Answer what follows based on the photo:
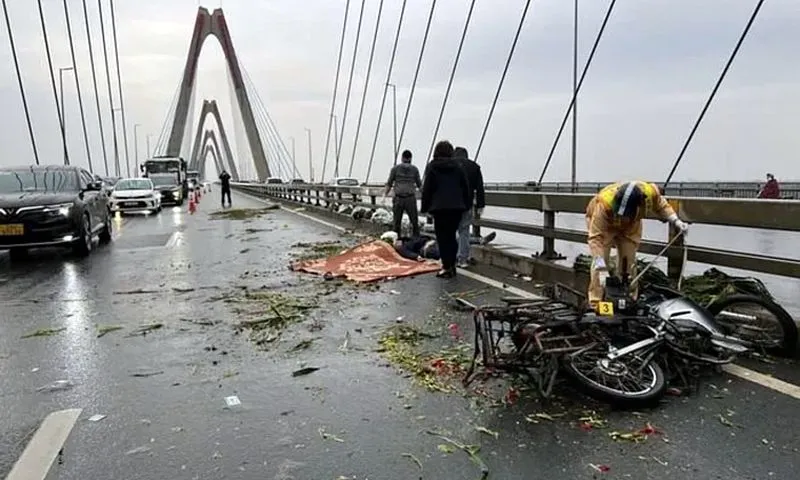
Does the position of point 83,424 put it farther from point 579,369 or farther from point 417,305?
point 417,305

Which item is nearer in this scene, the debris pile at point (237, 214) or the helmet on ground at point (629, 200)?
the helmet on ground at point (629, 200)

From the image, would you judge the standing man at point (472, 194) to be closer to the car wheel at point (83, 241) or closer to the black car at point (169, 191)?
the car wheel at point (83, 241)

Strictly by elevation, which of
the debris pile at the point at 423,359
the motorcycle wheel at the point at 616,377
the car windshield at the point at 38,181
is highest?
the car windshield at the point at 38,181

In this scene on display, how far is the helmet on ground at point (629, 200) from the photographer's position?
5.22 metres

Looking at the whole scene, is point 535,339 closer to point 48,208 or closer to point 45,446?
point 45,446

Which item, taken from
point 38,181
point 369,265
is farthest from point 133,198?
point 369,265

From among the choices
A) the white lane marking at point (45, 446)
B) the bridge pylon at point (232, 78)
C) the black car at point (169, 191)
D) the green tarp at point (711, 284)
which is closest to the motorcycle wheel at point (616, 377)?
the green tarp at point (711, 284)

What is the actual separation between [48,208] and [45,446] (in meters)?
8.92

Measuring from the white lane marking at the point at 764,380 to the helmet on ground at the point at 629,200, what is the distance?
56.0 inches

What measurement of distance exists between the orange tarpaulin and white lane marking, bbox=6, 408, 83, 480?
4877 mm

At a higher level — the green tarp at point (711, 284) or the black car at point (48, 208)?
the black car at point (48, 208)

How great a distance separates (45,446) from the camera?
11.0 ft

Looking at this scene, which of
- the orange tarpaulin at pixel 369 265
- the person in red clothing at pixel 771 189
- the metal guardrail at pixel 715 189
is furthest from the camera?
the metal guardrail at pixel 715 189

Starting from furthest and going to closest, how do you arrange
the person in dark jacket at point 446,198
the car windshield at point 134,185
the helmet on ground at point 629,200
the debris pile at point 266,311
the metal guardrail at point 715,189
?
the car windshield at point 134,185 → the metal guardrail at point 715,189 → the person in dark jacket at point 446,198 → the debris pile at point 266,311 → the helmet on ground at point 629,200
